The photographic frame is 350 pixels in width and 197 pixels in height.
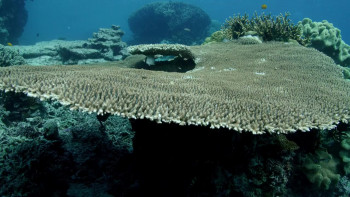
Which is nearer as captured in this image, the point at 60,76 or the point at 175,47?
the point at 60,76

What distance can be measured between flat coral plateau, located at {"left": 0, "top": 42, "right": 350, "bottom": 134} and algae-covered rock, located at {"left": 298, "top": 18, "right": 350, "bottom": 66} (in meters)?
4.49

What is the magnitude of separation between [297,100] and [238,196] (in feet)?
6.04

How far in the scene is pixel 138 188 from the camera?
3.78m

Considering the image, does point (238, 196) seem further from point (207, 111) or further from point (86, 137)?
point (86, 137)

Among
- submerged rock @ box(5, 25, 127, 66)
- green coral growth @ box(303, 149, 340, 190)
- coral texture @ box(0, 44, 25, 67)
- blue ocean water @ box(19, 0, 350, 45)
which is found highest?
blue ocean water @ box(19, 0, 350, 45)

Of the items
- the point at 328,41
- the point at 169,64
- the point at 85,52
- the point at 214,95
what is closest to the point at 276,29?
the point at 328,41

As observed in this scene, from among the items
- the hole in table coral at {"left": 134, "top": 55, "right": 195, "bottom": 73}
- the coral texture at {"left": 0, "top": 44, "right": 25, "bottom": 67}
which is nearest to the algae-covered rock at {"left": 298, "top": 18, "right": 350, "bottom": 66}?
the hole in table coral at {"left": 134, "top": 55, "right": 195, "bottom": 73}

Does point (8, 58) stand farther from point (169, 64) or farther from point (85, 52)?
point (169, 64)

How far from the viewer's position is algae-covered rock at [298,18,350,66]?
8312mm

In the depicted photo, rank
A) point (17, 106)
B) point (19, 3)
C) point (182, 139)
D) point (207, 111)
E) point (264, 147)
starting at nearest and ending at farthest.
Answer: point (207, 111)
point (182, 139)
point (264, 147)
point (17, 106)
point (19, 3)

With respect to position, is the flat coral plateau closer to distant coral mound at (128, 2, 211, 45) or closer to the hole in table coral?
the hole in table coral

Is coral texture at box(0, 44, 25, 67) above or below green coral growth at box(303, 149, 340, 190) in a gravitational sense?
above

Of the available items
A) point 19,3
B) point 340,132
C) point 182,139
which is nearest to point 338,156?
point 340,132

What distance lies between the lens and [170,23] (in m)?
25.9
